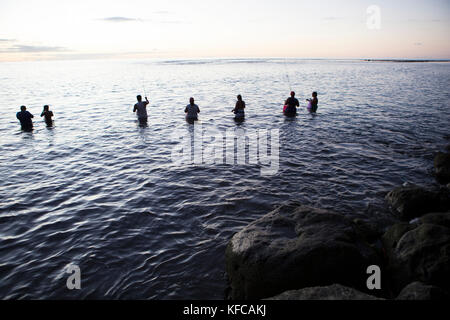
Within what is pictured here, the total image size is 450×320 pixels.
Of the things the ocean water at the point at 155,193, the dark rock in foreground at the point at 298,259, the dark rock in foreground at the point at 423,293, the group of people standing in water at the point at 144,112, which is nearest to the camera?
A: the dark rock in foreground at the point at 423,293

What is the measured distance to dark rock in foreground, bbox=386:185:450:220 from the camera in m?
8.53

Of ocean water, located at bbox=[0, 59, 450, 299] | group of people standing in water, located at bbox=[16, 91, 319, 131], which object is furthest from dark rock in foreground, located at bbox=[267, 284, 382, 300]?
group of people standing in water, located at bbox=[16, 91, 319, 131]

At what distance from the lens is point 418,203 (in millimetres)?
8617

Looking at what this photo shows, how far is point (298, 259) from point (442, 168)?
32.5ft

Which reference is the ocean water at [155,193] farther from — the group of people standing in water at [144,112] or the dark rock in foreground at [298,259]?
the dark rock in foreground at [298,259]

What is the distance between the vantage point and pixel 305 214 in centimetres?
695

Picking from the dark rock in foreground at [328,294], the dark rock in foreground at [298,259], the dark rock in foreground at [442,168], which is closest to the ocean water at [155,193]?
the dark rock in foreground at [442,168]

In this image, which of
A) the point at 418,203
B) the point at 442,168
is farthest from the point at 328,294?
the point at 442,168

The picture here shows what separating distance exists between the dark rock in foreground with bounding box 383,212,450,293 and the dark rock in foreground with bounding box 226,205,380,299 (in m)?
0.54

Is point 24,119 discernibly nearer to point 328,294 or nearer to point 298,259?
point 298,259

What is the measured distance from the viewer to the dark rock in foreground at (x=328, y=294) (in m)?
4.25
